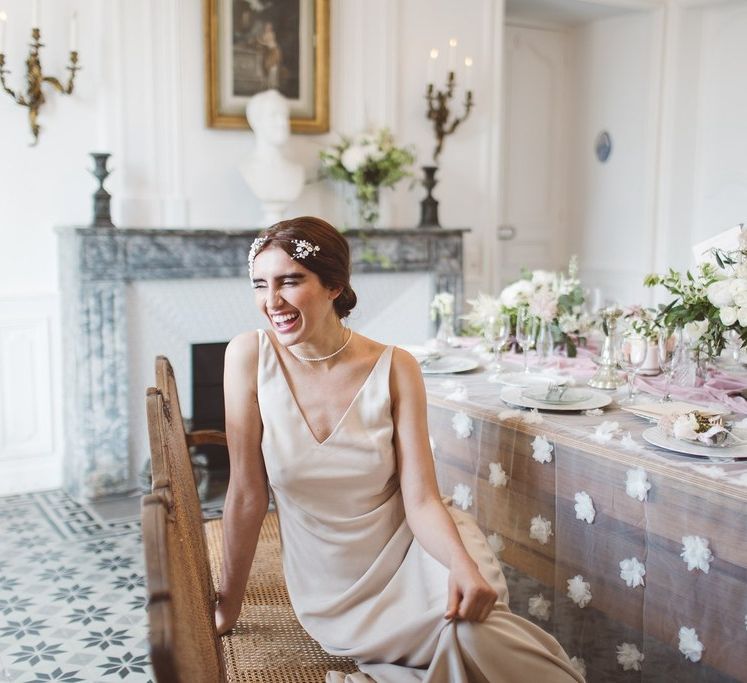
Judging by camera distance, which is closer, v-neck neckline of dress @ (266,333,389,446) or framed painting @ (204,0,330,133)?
v-neck neckline of dress @ (266,333,389,446)

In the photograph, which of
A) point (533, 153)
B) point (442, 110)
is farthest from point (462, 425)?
point (533, 153)

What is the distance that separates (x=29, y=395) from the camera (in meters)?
4.62

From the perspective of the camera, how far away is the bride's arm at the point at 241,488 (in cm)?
198

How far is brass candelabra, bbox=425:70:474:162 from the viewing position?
18.1 ft

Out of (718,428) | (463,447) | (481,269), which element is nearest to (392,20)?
(481,269)

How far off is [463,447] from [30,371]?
280 centimetres

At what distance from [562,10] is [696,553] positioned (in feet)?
17.8

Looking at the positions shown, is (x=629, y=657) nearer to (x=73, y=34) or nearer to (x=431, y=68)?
(x=73, y=34)

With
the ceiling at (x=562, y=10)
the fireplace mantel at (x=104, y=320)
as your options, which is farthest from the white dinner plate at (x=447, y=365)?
the ceiling at (x=562, y=10)

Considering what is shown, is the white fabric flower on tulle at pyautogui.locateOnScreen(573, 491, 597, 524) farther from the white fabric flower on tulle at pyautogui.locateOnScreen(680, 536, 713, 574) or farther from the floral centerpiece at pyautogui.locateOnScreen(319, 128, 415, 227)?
the floral centerpiece at pyautogui.locateOnScreen(319, 128, 415, 227)

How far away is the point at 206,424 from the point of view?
16.5ft

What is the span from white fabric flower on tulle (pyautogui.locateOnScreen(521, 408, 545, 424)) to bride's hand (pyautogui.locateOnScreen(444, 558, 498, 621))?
2.56 ft

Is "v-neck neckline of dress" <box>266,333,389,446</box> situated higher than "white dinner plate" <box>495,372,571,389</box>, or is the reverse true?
"v-neck neckline of dress" <box>266,333,389,446</box>

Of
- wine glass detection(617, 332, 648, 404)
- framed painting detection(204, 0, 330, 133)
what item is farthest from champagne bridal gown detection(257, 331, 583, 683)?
framed painting detection(204, 0, 330, 133)
